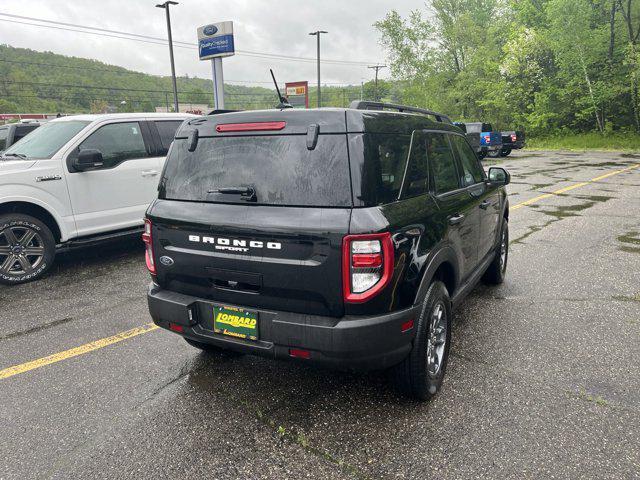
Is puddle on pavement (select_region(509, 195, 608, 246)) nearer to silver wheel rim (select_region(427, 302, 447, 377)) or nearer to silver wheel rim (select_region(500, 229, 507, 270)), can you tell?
silver wheel rim (select_region(500, 229, 507, 270))

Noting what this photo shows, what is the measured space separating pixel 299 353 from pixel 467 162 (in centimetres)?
248

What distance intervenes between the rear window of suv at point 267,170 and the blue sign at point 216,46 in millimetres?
16719

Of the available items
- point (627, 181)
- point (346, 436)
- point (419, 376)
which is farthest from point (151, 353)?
point (627, 181)

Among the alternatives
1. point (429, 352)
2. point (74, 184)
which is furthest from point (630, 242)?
point (74, 184)

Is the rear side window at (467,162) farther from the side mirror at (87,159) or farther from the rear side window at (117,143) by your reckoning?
the rear side window at (117,143)

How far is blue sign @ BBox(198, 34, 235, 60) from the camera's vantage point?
58.9 feet

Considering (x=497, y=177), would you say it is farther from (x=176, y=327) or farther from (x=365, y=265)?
(x=176, y=327)

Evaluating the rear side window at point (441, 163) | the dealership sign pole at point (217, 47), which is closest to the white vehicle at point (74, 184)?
the rear side window at point (441, 163)

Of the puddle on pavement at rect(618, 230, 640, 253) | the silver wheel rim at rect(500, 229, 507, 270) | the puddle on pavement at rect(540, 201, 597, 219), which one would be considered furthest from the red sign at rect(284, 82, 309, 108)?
the silver wheel rim at rect(500, 229, 507, 270)

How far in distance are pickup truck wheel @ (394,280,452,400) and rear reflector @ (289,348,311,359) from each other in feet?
2.04

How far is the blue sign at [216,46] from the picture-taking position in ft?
58.9

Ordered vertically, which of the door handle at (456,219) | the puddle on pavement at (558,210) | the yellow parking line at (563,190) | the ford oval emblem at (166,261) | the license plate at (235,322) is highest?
the door handle at (456,219)

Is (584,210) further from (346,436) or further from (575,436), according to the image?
(346,436)

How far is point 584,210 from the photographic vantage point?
930 centimetres
